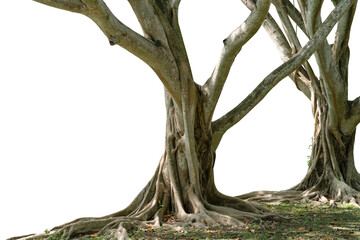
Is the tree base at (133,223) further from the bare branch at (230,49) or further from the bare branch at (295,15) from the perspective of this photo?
the bare branch at (295,15)

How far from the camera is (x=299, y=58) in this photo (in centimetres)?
761

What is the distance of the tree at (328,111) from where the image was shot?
372 inches

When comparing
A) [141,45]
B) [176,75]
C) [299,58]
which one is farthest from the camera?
[299,58]

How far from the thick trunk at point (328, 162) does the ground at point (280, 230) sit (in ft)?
7.06

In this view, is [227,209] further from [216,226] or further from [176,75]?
[176,75]

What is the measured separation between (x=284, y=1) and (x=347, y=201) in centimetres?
451

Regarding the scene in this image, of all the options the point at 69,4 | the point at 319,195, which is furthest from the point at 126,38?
the point at 319,195

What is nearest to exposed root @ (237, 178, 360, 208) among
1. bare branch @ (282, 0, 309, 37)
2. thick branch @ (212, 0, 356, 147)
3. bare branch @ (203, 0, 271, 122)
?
thick branch @ (212, 0, 356, 147)

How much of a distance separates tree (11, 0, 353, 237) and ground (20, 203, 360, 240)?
0.77 feet

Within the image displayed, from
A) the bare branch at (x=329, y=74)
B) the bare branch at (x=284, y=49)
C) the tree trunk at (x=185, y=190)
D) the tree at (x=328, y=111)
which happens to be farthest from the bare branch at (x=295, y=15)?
the tree trunk at (x=185, y=190)

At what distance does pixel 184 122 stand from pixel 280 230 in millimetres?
2182

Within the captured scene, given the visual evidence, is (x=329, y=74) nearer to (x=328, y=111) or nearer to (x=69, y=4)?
(x=328, y=111)

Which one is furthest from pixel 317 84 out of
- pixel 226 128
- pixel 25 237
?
pixel 25 237

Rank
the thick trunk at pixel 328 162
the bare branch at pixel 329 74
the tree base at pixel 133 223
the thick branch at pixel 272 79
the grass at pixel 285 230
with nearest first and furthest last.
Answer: the grass at pixel 285 230 → the tree base at pixel 133 223 → the thick branch at pixel 272 79 → the bare branch at pixel 329 74 → the thick trunk at pixel 328 162
